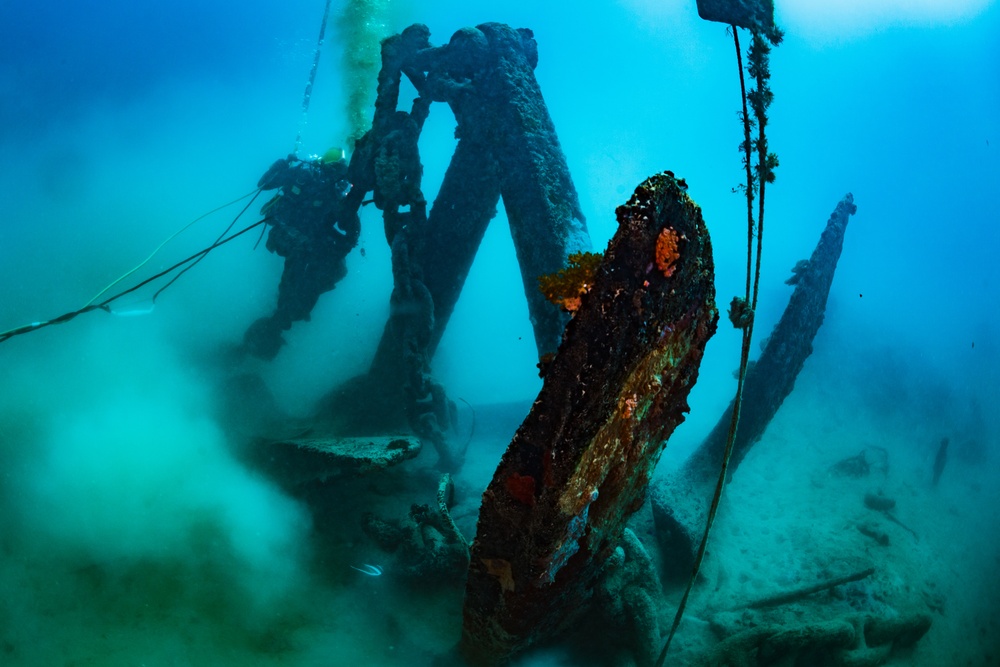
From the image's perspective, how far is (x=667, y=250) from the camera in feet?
6.21

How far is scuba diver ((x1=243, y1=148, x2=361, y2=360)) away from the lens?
8344mm

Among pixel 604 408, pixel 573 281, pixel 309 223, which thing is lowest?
pixel 604 408

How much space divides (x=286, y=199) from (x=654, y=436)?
7.97 meters

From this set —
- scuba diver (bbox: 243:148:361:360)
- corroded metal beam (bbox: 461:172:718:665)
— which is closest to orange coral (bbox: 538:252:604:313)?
corroded metal beam (bbox: 461:172:718:665)

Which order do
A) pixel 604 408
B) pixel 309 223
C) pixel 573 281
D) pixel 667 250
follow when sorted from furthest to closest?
1. pixel 309 223
2. pixel 573 281
3. pixel 604 408
4. pixel 667 250

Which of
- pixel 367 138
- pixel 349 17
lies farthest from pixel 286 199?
pixel 349 17

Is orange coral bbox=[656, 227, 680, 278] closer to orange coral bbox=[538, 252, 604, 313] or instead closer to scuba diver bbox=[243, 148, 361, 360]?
orange coral bbox=[538, 252, 604, 313]

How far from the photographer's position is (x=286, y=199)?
853 centimetres

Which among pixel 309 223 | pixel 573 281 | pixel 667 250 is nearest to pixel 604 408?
pixel 573 281

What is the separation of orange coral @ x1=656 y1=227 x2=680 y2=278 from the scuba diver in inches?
283

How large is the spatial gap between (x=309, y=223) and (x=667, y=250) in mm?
7754

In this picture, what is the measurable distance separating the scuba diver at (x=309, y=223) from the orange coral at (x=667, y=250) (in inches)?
283

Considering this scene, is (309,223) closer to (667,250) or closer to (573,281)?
(573,281)

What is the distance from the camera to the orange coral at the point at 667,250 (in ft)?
6.15
